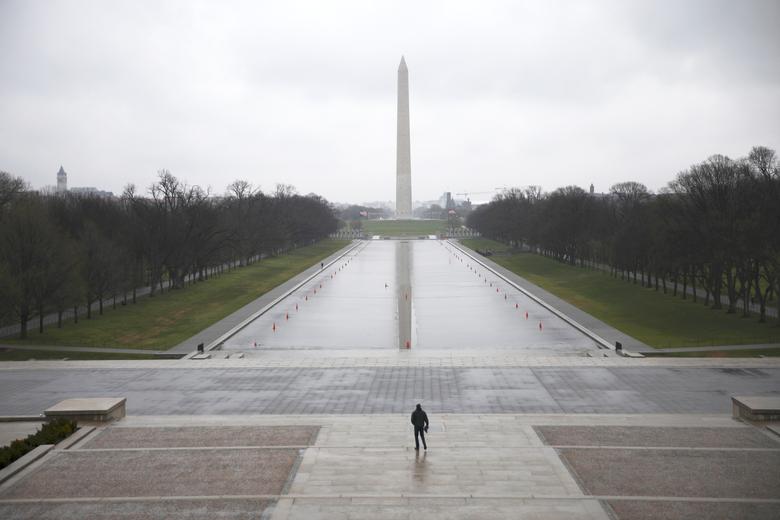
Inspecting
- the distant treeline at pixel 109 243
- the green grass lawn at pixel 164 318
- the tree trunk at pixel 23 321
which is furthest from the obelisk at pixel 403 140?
the tree trunk at pixel 23 321

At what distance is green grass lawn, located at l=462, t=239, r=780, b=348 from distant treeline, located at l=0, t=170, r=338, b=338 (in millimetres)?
32113

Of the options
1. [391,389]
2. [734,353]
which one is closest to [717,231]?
[734,353]

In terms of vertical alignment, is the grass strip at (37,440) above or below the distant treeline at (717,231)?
below

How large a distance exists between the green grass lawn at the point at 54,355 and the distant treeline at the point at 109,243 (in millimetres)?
2764

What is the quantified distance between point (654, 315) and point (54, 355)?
114ft

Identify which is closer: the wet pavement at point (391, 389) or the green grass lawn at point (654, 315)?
the wet pavement at point (391, 389)

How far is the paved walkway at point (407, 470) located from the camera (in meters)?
13.8

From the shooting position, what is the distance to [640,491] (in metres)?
14.5

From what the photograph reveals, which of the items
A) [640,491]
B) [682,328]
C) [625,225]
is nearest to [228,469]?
[640,491]

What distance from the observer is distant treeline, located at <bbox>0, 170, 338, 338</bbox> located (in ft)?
133

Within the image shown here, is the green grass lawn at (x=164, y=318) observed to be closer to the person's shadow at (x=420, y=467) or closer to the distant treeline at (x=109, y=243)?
the distant treeline at (x=109, y=243)

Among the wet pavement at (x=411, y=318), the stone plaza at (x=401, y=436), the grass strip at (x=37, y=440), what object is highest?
the grass strip at (x=37, y=440)

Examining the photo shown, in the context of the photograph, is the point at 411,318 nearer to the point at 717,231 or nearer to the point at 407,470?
the point at 717,231

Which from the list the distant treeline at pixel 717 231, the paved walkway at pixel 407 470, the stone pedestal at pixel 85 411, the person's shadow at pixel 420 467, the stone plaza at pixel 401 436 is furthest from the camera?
the distant treeline at pixel 717 231
